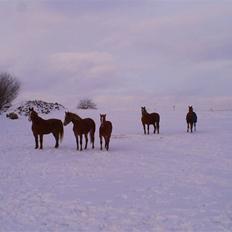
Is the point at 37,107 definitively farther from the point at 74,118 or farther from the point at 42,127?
the point at 74,118

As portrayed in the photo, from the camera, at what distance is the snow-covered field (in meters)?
7.84

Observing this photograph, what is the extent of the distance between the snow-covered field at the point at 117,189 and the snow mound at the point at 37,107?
27218 mm

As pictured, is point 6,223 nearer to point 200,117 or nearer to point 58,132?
point 58,132

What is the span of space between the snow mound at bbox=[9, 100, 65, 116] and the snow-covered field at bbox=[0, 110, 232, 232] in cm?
2722

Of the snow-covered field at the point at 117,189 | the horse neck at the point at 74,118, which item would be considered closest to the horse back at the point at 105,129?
the snow-covered field at the point at 117,189

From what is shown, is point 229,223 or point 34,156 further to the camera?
point 34,156

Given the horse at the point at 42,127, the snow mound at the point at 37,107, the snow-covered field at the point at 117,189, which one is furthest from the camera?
the snow mound at the point at 37,107

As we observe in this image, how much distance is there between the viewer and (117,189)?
10.5 m

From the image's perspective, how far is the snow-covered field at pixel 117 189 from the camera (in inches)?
309

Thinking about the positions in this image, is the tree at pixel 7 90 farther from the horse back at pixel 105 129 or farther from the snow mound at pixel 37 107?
the horse back at pixel 105 129

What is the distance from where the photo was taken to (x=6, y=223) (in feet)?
25.5

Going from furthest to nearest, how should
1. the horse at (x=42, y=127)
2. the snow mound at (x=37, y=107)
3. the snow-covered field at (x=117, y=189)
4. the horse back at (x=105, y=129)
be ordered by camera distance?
the snow mound at (x=37, y=107) < the horse at (x=42, y=127) < the horse back at (x=105, y=129) < the snow-covered field at (x=117, y=189)

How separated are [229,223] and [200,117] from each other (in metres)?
32.6

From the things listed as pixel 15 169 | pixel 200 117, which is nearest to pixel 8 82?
pixel 200 117
